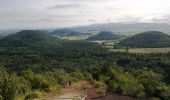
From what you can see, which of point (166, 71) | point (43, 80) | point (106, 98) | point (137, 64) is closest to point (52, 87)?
point (43, 80)

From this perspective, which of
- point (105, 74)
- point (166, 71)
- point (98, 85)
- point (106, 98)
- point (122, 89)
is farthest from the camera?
point (166, 71)

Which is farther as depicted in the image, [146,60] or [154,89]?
[146,60]

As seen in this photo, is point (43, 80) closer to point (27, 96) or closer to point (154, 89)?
point (27, 96)

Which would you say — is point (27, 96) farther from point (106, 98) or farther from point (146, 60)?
point (146, 60)

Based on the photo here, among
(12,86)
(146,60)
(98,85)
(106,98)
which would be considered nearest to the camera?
(106,98)

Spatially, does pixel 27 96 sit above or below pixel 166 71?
above

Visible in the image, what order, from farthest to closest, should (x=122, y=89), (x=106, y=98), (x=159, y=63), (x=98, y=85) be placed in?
(x=159, y=63)
(x=98, y=85)
(x=122, y=89)
(x=106, y=98)

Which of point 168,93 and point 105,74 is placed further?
point 105,74

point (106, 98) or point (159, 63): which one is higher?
point (106, 98)

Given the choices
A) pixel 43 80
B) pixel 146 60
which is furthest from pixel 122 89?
pixel 146 60
